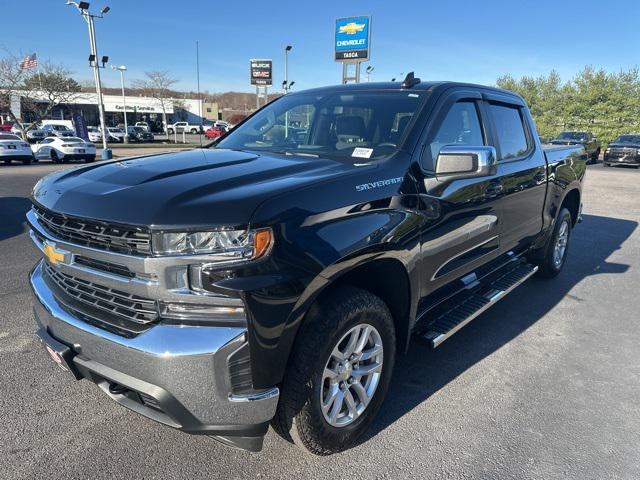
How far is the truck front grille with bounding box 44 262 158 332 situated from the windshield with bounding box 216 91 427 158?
1.49 metres

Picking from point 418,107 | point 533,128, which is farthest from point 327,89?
point 533,128

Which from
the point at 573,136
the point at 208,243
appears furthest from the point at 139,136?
the point at 208,243

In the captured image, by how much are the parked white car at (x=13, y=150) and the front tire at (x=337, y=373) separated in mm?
22805

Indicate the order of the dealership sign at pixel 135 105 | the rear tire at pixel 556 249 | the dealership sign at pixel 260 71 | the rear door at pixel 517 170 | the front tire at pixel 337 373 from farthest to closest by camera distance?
the dealership sign at pixel 135 105, the dealership sign at pixel 260 71, the rear tire at pixel 556 249, the rear door at pixel 517 170, the front tire at pixel 337 373

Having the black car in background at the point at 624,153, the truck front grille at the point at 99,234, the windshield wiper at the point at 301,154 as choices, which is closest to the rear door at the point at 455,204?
→ the windshield wiper at the point at 301,154

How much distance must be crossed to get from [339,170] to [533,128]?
3.15 metres

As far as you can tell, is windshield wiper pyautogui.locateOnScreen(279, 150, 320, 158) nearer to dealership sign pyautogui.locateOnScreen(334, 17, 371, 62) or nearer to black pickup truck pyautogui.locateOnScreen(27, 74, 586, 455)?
black pickup truck pyautogui.locateOnScreen(27, 74, 586, 455)

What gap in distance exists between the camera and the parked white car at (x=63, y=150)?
22391 mm

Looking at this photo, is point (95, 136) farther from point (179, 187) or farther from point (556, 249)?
point (179, 187)

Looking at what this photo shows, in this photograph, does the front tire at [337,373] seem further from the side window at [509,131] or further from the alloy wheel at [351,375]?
the side window at [509,131]

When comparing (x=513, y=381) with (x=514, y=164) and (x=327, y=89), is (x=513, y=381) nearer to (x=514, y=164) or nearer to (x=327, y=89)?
(x=514, y=164)

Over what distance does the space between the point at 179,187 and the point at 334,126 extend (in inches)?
61.4

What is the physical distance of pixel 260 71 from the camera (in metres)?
39.3

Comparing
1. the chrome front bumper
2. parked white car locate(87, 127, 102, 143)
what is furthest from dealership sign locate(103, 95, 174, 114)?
the chrome front bumper
